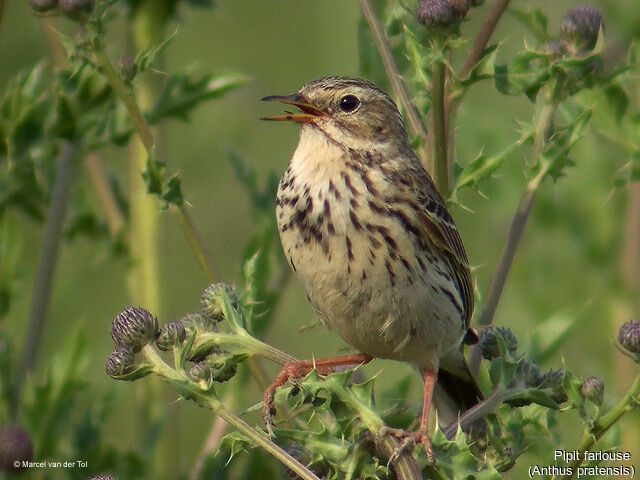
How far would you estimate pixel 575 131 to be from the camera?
460cm

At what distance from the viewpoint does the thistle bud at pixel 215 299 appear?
3.79m

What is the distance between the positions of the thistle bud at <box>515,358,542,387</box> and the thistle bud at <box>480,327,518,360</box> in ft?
0.48

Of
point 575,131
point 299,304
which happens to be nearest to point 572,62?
point 575,131

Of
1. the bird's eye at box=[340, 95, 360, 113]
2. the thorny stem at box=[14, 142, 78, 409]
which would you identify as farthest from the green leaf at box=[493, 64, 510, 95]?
the thorny stem at box=[14, 142, 78, 409]

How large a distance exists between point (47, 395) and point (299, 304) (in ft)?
13.1

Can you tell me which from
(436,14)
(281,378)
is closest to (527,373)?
(281,378)

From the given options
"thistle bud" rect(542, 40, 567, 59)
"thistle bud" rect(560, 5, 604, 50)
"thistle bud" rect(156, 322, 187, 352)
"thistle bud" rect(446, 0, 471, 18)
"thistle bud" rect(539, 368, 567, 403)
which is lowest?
"thistle bud" rect(539, 368, 567, 403)

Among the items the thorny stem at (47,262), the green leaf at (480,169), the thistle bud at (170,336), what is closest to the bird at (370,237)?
the green leaf at (480,169)

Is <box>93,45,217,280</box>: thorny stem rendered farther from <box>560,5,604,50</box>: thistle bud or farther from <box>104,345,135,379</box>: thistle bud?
<box>560,5,604,50</box>: thistle bud

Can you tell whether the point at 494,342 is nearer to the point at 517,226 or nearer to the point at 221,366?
the point at 517,226

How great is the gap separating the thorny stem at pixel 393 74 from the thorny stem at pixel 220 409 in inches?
63.7

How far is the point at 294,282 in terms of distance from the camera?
8609 mm

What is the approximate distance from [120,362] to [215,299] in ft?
1.60

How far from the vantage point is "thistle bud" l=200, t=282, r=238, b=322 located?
12.4 ft
